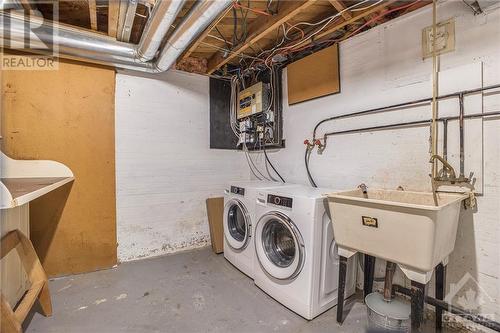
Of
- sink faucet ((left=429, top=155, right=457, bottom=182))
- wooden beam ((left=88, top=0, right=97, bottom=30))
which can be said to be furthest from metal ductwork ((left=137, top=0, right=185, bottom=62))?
sink faucet ((left=429, top=155, right=457, bottom=182))

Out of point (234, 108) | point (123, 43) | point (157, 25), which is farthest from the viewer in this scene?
point (234, 108)

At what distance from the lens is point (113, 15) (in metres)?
1.91

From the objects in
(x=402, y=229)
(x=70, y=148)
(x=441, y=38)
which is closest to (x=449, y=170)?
(x=402, y=229)

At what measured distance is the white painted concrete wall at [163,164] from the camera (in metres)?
2.59

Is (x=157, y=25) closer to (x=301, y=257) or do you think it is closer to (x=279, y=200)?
(x=279, y=200)

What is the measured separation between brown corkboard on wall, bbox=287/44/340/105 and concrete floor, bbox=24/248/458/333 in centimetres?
192

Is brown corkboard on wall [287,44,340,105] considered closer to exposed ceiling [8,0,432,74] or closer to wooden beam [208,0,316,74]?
exposed ceiling [8,0,432,74]

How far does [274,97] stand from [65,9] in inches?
83.5

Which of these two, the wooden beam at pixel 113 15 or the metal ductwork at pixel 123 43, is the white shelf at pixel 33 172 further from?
the wooden beam at pixel 113 15

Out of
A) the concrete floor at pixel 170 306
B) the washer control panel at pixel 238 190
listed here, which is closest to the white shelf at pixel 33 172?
the concrete floor at pixel 170 306

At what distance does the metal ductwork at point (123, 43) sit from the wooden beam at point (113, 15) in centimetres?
8

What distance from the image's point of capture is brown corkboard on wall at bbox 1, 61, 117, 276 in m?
2.12

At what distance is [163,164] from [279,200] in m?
1.60

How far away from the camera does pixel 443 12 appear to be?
5.30 ft
